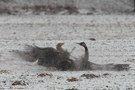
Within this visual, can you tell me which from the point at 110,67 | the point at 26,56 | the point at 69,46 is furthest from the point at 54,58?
the point at 69,46

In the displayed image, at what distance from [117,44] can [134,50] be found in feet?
4.61

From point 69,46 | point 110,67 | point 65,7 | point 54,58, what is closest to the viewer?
point 54,58

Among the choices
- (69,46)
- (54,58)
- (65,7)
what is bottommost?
(54,58)

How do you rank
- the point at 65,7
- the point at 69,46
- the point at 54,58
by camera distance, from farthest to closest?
the point at 65,7 < the point at 69,46 < the point at 54,58

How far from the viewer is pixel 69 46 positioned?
20.6 m

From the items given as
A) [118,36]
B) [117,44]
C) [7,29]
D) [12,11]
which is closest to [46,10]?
[12,11]

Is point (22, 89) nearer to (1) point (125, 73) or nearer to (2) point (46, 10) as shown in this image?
(1) point (125, 73)

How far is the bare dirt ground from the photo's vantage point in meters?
13.6

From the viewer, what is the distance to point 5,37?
23688 mm

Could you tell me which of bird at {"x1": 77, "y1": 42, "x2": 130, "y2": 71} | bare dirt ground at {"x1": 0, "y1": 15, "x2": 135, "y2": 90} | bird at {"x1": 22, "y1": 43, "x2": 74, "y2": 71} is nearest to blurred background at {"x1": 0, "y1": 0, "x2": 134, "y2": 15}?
bare dirt ground at {"x1": 0, "y1": 15, "x2": 135, "y2": 90}

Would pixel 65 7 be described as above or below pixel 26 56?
above

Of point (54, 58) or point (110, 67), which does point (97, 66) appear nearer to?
point (110, 67)

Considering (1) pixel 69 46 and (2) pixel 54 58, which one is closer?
(2) pixel 54 58

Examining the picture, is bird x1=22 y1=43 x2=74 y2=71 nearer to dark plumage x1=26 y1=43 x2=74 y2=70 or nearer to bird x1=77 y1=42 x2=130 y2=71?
dark plumage x1=26 y1=43 x2=74 y2=70
